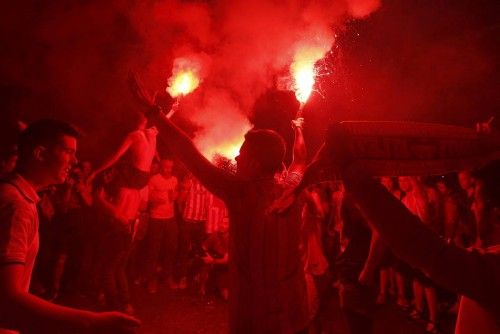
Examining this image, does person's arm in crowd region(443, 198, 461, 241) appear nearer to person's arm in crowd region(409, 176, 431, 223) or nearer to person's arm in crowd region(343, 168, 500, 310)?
person's arm in crowd region(409, 176, 431, 223)

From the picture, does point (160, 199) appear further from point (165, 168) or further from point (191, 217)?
point (191, 217)

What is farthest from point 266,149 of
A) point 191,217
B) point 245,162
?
point 191,217

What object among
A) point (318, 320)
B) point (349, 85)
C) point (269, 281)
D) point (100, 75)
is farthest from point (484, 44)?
point (269, 281)

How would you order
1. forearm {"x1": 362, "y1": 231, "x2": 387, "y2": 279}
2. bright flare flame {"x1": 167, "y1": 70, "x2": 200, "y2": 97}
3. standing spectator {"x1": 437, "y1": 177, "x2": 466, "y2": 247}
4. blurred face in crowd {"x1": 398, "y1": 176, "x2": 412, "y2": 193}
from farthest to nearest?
blurred face in crowd {"x1": 398, "y1": 176, "x2": 412, "y2": 193}
standing spectator {"x1": 437, "y1": 177, "x2": 466, "y2": 247}
bright flare flame {"x1": 167, "y1": 70, "x2": 200, "y2": 97}
forearm {"x1": 362, "y1": 231, "x2": 387, "y2": 279}

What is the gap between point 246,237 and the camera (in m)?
2.19

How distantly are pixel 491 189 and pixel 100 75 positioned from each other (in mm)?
7770

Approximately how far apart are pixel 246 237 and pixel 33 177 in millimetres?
1175

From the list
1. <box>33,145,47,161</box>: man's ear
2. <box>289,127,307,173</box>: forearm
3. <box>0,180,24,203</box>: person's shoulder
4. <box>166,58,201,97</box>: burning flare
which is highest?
<box>166,58,201,97</box>: burning flare

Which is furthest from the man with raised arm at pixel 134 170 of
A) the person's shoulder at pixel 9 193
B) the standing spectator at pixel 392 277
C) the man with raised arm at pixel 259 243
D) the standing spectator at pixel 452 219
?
the standing spectator at pixel 452 219

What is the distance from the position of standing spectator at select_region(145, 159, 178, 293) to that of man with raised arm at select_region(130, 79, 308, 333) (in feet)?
17.3

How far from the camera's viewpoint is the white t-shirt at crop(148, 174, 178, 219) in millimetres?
7426

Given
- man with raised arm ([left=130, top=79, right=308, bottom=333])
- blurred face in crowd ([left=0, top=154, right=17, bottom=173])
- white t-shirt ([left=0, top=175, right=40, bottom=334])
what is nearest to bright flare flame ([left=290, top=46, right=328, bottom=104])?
man with raised arm ([left=130, top=79, right=308, bottom=333])

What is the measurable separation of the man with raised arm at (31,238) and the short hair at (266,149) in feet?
3.44

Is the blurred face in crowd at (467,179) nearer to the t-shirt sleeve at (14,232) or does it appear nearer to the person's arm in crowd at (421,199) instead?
the person's arm in crowd at (421,199)
